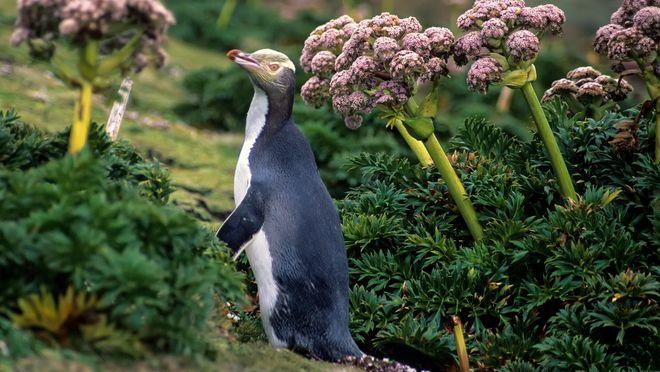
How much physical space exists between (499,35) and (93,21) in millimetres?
2370

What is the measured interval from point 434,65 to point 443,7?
1461 centimetres

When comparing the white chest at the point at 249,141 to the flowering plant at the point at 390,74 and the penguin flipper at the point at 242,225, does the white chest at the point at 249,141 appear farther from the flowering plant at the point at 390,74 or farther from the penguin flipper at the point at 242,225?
the flowering plant at the point at 390,74

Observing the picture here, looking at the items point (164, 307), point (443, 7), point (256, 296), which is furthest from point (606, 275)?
point (443, 7)

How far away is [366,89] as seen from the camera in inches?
215

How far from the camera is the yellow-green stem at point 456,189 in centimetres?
559

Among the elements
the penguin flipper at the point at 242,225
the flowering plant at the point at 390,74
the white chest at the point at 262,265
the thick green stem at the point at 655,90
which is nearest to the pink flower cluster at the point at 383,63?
the flowering plant at the point at 390,74

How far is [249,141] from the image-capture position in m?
5.25

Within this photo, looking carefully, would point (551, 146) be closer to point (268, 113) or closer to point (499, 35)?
point (499, 35)

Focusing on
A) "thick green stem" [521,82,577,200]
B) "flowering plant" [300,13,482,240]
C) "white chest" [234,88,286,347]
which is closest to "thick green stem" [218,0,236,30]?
"flowering plant" [300,13,482,240]

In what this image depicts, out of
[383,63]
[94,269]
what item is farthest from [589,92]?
[94,269]

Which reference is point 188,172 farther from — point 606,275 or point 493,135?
point 606,275

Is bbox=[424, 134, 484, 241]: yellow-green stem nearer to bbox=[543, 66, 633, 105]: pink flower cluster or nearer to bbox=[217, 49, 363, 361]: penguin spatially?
bbox=[217, 49, 363, 361]: penguin

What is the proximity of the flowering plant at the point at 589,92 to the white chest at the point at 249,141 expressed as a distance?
75.2 inches

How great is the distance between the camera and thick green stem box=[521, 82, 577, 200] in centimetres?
551
